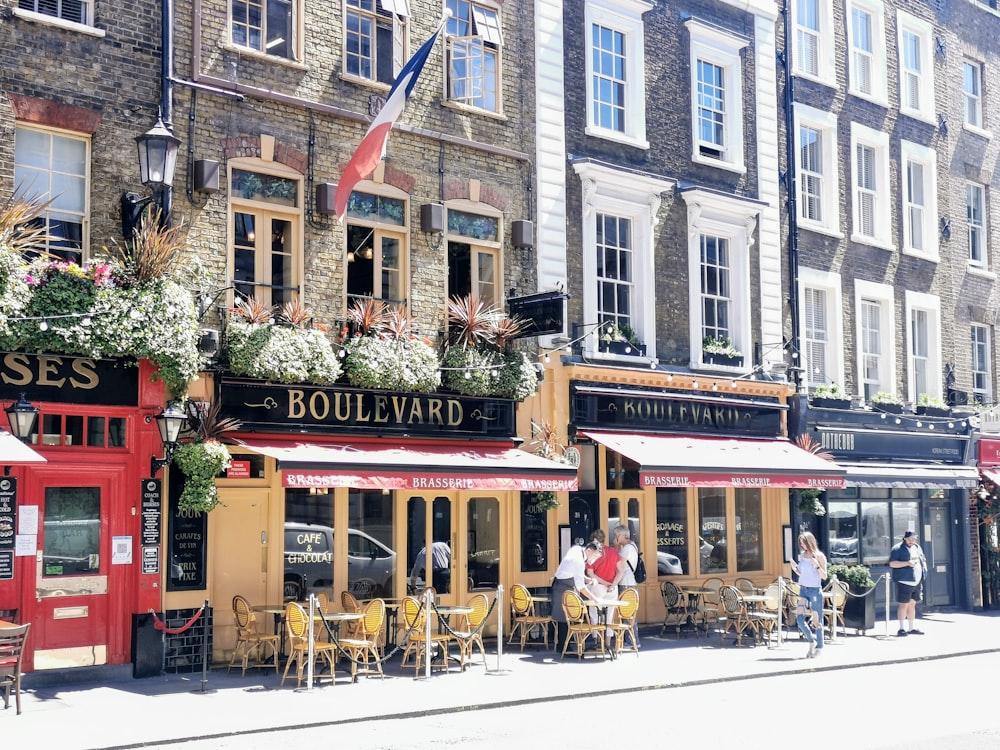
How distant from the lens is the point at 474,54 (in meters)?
18.9

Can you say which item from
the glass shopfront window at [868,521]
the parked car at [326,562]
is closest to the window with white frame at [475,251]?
the parked car at [326,562]

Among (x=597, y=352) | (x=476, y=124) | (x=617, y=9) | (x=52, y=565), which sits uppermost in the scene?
(x=617, y=9)

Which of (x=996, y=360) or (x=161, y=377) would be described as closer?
(x=161, y=377)

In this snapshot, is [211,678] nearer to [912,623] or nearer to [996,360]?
[912,623]

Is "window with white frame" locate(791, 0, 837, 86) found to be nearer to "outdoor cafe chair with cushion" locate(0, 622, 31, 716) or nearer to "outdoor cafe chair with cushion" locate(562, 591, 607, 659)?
"outdoor cafe chair with cushion" locate(562, 591, 607, 659)

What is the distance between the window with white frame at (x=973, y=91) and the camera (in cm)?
2917

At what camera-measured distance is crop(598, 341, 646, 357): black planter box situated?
797 inches

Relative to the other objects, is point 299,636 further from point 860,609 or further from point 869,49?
point 869,49

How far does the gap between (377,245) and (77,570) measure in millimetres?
6285

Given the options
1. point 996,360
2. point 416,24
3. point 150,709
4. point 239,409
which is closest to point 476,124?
point 416,24

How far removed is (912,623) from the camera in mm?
21266

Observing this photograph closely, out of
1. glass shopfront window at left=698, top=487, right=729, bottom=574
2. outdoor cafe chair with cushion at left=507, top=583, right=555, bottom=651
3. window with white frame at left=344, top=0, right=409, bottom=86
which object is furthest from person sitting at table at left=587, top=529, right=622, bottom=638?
window with white frame at left=344, top=0, right=409, bottom=86

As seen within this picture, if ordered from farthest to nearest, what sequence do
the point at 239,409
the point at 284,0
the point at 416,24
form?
1. the point at 416,24
2. the point at 284,0
3. the point at 239,409

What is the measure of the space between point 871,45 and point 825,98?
2566 mm
